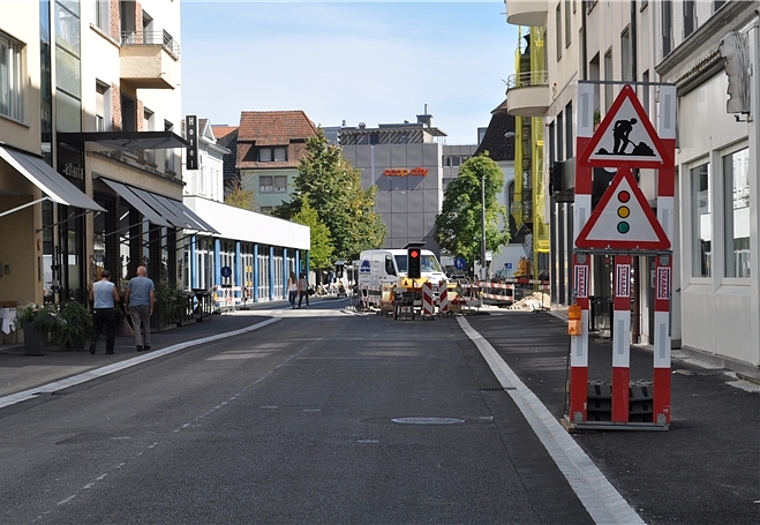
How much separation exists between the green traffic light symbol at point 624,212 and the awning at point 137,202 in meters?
23.5

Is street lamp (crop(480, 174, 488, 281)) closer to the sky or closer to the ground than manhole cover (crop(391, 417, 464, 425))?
closer to the sky

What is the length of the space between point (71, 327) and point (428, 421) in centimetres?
1310

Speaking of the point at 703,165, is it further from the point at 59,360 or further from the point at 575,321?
the point at 59,360

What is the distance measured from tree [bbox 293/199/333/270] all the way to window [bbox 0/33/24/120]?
6115 cm

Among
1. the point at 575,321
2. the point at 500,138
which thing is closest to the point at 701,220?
the point at 575,321

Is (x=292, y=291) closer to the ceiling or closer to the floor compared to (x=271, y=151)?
closer to the floor

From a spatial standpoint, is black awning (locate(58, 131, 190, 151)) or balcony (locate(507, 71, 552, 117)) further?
balcony (locate(507, 71, 552, 117))

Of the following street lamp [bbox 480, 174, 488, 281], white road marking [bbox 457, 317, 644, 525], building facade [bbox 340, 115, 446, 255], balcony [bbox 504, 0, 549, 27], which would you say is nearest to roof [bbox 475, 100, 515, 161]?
building facade [bbox 340, 115, 446, 255]

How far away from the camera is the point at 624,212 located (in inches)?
429

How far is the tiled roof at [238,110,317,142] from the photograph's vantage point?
110 meters

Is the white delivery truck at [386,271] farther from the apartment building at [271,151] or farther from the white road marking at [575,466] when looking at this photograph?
the apartment building at [271,151]

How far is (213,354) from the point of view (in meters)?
22.9

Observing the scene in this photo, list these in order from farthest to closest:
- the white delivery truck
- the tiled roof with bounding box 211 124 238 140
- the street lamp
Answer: the tiled roof with bounding box 211 124 238 140 < the street lamp < the white delivery truck

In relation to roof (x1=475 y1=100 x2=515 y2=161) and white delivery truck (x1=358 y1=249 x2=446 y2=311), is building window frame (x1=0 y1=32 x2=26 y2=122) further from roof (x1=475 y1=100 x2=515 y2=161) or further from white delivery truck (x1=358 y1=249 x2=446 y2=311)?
roof (x1=475 y1=100 x2=515 y2=161)
